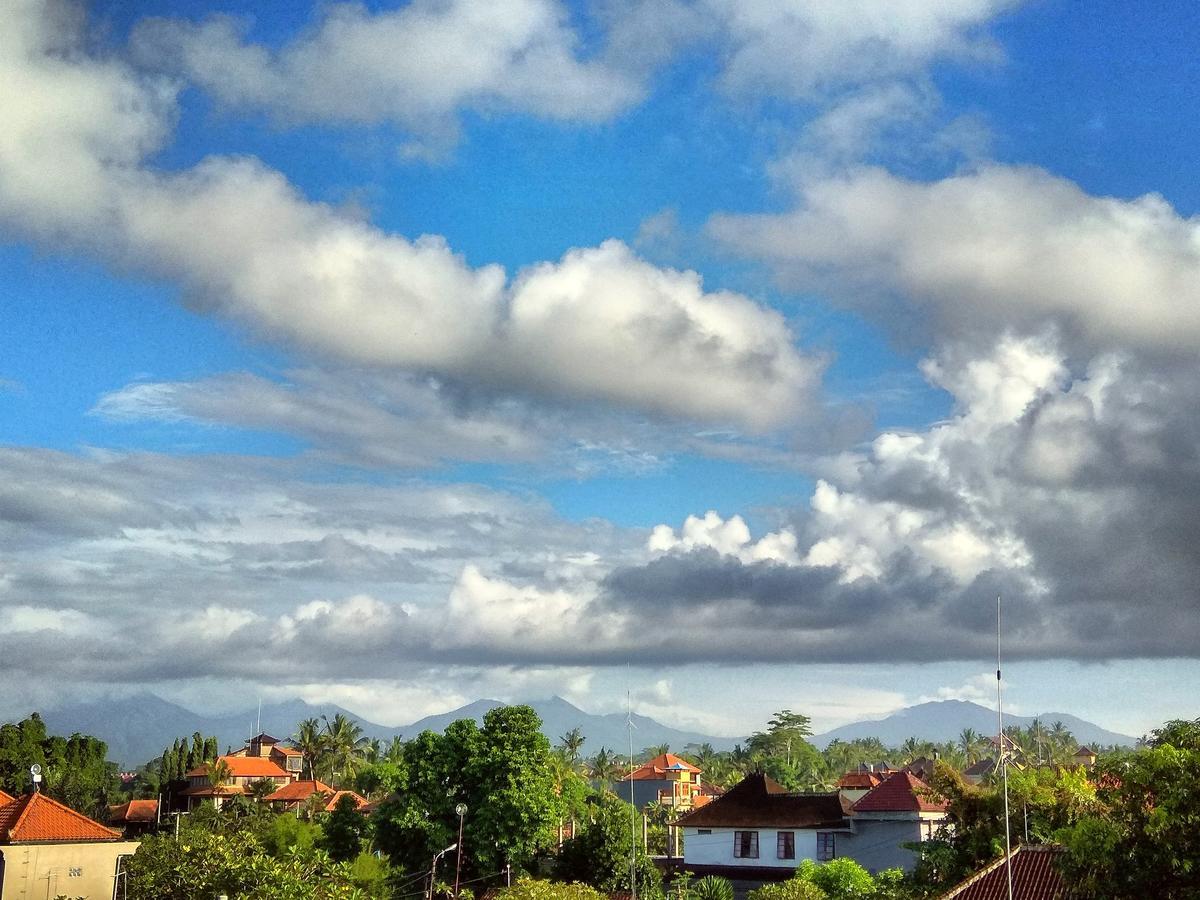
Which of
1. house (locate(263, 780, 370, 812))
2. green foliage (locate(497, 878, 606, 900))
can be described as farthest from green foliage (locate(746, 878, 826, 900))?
→ house (locate(263, 780, 370, 812))

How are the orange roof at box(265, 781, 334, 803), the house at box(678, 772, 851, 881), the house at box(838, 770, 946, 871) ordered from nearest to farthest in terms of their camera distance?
the house at box(838, 770, 946, 871)
the house at box(678, 772, 851, 881)
the orange roof at box(265, 781, 334, 803)

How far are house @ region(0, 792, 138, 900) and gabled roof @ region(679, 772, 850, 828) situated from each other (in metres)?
32.7

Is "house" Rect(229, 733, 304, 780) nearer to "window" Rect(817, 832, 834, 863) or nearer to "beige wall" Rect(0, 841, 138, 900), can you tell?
"beige wall" Rect(0, 841, 138, 900)

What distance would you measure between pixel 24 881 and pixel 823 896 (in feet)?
123

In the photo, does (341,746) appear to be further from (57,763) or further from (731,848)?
(731,848)

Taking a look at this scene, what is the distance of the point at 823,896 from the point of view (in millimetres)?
49875

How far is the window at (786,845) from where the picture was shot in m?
70.0

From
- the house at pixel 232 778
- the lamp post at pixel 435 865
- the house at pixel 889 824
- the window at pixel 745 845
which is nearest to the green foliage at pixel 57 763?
the house at pixel 232 778

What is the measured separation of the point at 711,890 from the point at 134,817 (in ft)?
253

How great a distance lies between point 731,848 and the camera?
72.0m

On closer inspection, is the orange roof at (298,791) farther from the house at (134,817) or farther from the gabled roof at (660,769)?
the gabled roof at (660,769)

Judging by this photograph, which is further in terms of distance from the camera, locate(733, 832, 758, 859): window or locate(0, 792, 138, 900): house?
locate(733, 832, 758, 859): window

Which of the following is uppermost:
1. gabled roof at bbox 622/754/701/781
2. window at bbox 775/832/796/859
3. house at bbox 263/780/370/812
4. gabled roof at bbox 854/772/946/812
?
gabled roof at bbox 854/772/946/812

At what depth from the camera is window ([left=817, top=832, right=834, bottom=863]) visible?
6888 cm
